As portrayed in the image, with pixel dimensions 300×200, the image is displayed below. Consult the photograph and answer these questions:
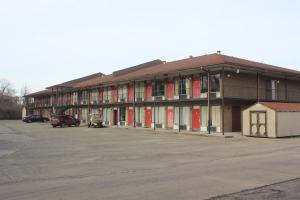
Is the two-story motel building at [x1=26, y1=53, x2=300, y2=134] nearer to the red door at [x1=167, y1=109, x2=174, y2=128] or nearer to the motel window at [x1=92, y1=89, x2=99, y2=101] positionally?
the red door at [x1=167, y1=109, x2=174, y2=128]

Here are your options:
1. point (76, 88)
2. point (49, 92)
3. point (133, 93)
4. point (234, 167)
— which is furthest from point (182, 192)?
point (49, 92)

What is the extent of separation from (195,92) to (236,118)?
4.62 m

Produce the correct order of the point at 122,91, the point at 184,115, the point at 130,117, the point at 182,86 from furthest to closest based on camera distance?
the point at 122,91 < the point at 130,117 < the point at 182,86 < the point at 184,115

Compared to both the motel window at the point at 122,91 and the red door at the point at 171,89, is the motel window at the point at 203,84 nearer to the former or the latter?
the red door at the point at 171,89

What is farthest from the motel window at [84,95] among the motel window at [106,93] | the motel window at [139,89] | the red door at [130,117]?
the motel window at [139,89]

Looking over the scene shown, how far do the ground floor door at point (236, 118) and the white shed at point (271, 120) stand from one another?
14.6 feet

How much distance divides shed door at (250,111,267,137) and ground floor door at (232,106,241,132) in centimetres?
499

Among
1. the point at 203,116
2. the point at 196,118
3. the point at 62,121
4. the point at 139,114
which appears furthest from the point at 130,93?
the point at 203,116

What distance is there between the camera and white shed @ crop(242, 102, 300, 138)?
27438mm

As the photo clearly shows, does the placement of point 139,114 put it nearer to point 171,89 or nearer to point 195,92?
point 171,89

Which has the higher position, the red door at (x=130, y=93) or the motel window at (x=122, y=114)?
the red door at (x=130, y=93)

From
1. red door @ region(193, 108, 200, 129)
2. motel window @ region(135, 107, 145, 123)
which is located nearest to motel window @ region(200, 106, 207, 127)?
red door @ region(193, 108, 200, 129)

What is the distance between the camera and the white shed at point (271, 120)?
2744 cm

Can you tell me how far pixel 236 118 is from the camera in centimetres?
3434
